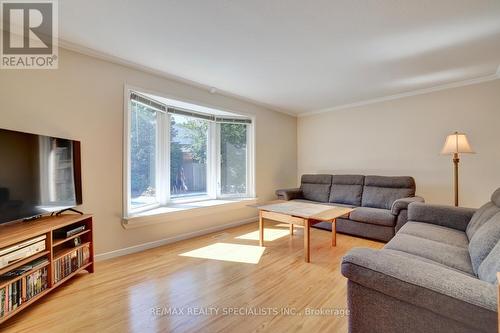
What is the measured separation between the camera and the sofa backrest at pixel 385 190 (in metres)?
3.33

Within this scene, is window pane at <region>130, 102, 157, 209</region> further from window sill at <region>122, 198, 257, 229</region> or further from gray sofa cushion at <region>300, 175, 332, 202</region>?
gray sofa cushion at <region>300, 175, 332, 202</region>

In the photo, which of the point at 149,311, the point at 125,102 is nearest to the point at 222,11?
the point at 125,102

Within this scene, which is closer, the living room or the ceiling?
the living room

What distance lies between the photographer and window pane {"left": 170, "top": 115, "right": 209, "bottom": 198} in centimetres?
342

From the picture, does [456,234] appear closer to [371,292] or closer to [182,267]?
[371,292]

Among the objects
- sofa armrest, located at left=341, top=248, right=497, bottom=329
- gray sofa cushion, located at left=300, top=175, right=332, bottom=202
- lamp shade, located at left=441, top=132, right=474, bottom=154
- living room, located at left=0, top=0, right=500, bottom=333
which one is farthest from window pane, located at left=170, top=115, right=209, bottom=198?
lamp shade, located at left=441, top=132, right=474, bottom=154

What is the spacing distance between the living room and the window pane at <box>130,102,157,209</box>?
0.03 metres

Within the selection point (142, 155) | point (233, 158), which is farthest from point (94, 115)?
point (233, 158)

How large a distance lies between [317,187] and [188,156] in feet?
8.08

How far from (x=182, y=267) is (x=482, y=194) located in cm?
399

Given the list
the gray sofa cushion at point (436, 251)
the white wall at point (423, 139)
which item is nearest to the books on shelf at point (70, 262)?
the gray sofa cushion at point (436, 251)

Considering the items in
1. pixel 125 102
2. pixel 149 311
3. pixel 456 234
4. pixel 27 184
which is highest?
pixel 125 102

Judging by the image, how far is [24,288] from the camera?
4.97 feet

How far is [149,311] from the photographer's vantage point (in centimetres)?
159
